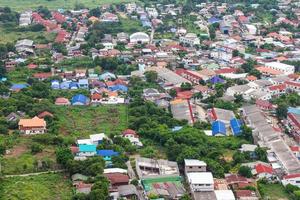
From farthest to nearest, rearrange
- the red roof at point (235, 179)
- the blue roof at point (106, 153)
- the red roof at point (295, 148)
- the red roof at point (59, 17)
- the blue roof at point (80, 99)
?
the red roof at point (59, 17)
the blue roof at point (80, 99)
the red roof at point (295, 148)
the blue roof at point (106, 153)
the red roof at point (235, 179)

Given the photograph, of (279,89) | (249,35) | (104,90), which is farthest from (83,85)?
(249,35)

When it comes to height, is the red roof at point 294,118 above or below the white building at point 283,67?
above

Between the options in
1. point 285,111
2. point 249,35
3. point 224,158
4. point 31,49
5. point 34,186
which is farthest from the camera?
point 249,35

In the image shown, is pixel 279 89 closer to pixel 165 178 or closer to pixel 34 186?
pixel 165 178

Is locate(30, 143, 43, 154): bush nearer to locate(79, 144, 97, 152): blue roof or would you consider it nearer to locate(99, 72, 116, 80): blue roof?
locate(79, 144, 97, 152): blue roof

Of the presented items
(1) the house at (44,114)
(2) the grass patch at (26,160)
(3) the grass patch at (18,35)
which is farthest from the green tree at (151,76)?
(3) the grass patch at (18,35)

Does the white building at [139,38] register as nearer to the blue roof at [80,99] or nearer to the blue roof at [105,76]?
the blue roof at [105,76]
